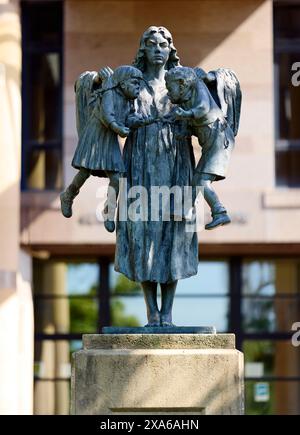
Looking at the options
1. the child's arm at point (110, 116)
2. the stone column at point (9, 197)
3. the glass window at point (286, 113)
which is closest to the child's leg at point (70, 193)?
the child's arm at point (110, 116)

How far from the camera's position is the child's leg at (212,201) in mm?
8797

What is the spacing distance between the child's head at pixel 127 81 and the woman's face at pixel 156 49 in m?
0.28

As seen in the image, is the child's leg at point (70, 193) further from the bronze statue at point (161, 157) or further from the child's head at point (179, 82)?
the child's head at point (179, 82)

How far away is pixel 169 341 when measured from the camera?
852 centimetres

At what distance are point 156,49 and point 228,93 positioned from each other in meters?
0.67

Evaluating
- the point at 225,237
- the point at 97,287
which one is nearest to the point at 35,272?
the point at 97,287

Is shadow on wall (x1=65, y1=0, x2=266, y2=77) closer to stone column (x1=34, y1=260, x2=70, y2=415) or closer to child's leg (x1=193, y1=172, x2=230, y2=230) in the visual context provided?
stone column (x1=34, y1=260, x2=70, y2=415)

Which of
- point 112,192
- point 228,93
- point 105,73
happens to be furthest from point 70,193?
point 228,93

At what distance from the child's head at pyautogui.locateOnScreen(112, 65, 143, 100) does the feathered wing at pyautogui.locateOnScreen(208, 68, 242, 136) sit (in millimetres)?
603

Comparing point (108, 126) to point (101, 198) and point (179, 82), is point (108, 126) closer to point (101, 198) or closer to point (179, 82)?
point (179, 82)

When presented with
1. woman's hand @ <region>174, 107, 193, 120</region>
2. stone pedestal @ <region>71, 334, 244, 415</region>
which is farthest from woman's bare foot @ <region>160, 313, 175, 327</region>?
woman's hand @ <region>174, 107, 193, 120</region>

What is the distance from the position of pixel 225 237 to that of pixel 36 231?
3.21m

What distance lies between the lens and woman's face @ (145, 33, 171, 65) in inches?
365
